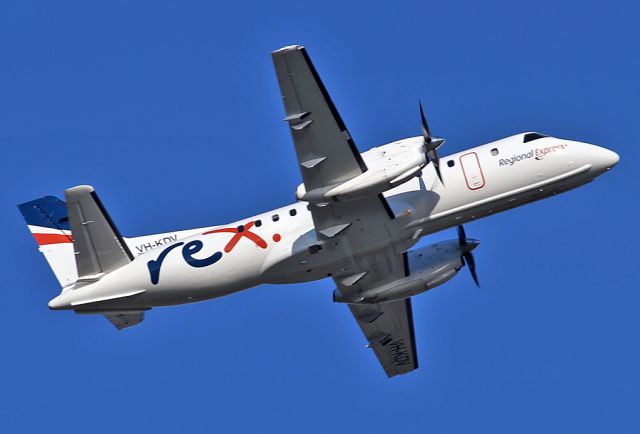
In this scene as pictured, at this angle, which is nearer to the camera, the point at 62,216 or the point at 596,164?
the point at 596,164

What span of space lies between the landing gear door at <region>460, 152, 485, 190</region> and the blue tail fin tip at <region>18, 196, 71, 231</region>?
1207 cm

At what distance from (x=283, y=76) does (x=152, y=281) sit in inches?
283

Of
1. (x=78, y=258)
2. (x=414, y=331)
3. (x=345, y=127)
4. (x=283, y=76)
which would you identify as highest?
(x=283, y=76)

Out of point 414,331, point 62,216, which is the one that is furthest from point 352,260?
point 62,216

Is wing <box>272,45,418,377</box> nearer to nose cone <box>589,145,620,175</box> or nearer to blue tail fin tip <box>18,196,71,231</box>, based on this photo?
nose cone <box>589,145,620,175</box>

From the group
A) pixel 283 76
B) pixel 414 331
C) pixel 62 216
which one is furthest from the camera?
pixel 414 331

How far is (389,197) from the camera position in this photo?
2884 centimetres

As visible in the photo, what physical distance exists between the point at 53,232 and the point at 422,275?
11.1 m

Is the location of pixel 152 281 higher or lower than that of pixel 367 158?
lower

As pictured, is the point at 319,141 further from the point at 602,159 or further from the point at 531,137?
Result: the point at 602,159

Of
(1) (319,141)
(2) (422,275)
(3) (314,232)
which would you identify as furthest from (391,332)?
(1) (319,141)

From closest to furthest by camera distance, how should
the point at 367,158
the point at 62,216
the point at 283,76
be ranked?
the point at 283,76
the point at 367,158
the point at 62,216

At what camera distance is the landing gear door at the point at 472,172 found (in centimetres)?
2844

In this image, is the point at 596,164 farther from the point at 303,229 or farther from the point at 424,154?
the point at 303,229
